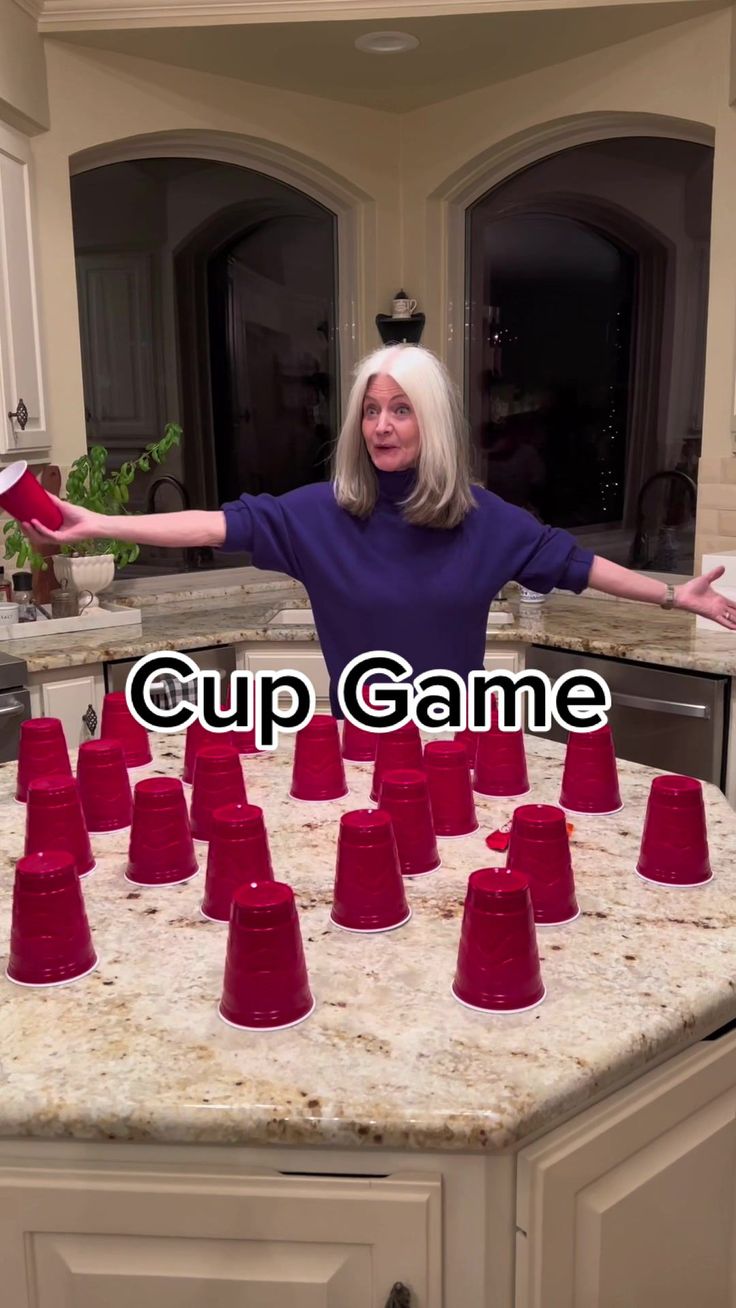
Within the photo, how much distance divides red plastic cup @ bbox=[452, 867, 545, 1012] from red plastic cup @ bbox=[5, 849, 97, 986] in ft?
1.26

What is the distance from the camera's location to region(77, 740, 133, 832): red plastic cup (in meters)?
1.44

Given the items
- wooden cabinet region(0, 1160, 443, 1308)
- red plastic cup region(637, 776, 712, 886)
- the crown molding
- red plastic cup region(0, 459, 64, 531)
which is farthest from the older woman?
the crown molding

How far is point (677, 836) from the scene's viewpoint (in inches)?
50.5

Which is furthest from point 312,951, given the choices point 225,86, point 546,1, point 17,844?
point 225,86

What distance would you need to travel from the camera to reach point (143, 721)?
1.78 metres

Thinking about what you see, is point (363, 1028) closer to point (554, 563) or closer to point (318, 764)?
point (318, 764)

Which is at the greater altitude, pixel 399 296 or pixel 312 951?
pixel 399 296

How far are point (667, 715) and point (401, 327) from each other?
194 cm

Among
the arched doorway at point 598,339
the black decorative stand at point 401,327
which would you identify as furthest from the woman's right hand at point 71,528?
the black decorative stand at point 401,327

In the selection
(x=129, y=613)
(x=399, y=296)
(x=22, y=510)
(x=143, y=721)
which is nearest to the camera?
(x=22, y=510)

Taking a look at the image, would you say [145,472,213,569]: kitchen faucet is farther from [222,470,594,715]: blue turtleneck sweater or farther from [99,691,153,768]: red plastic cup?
[99,691,153,768]: red plastic cup

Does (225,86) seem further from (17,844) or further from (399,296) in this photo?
(17,844)

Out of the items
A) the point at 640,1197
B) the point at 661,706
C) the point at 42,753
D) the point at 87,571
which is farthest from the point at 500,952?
the point at 87,571

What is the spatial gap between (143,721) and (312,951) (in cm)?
73
